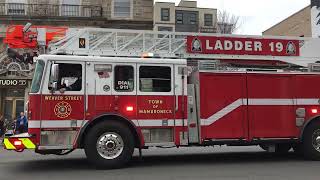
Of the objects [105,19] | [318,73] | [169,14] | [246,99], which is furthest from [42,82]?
[169,14]

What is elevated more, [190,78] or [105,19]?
[105,19]

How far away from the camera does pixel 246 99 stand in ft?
39.4

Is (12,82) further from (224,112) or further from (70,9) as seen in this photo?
(224,112)

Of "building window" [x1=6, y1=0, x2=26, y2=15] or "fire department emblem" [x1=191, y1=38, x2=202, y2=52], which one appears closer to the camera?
"fire department emblem" [x1=191, y1=38, x2=202, y2=52]

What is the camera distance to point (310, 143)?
40.5 feet

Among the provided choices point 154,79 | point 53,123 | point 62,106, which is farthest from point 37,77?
point 154,79

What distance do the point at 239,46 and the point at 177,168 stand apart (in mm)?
3686

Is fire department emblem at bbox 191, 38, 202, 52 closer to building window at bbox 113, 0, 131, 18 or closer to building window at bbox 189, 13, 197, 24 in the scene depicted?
building window at bbox 113, 0, 131, 18

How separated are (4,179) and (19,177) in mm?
324

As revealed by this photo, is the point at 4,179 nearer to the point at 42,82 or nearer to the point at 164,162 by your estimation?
the point at 42,82

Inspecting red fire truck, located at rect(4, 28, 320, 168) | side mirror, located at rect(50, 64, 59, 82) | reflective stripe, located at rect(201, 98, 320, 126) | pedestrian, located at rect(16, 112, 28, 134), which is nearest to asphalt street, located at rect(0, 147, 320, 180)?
red fire truck, located at rect(4, 28, 320, 168)

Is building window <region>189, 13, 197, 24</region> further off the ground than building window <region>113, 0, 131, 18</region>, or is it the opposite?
building window <region>189, 13, 197, 24</region>

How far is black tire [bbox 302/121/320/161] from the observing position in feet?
40.5

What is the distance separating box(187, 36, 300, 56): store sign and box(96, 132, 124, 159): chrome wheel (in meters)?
3.06
